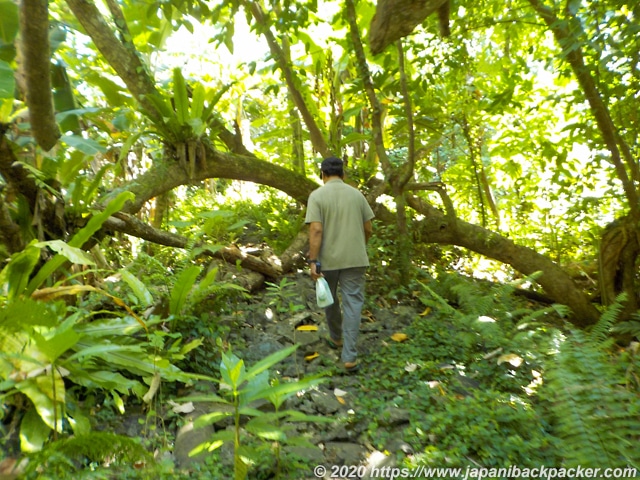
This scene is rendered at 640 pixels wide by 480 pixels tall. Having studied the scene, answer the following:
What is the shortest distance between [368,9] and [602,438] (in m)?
6.33

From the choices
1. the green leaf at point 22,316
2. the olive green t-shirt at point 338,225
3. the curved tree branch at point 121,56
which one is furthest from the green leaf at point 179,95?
the green leaf at point 22,316

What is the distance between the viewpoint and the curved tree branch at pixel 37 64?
12.2ft

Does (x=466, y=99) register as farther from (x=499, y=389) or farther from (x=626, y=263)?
(x=499, y=389)

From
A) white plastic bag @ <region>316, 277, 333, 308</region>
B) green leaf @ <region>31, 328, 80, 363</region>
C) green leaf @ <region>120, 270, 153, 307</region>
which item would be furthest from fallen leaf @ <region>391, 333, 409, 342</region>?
green leaf @ <region>31, 328, 80, 363</region>

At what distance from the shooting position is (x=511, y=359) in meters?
4.04

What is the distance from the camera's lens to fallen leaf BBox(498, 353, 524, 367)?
4.00 meters

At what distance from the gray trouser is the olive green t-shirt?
0.36ft

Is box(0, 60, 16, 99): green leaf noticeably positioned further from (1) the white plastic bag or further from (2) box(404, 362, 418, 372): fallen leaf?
(2) box(404, 362, 418, 372): fallen leaf

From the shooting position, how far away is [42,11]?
3723mm

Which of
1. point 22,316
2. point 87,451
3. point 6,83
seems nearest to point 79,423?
point 87,451

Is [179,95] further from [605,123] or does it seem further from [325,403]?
[605,123]

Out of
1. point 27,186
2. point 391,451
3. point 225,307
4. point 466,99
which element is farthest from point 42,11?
point 466,99

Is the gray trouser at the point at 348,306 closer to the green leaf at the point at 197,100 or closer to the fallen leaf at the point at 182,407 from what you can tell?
the fallen leaf at the point at 182,407

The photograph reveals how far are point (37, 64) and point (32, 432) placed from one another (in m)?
2.78
